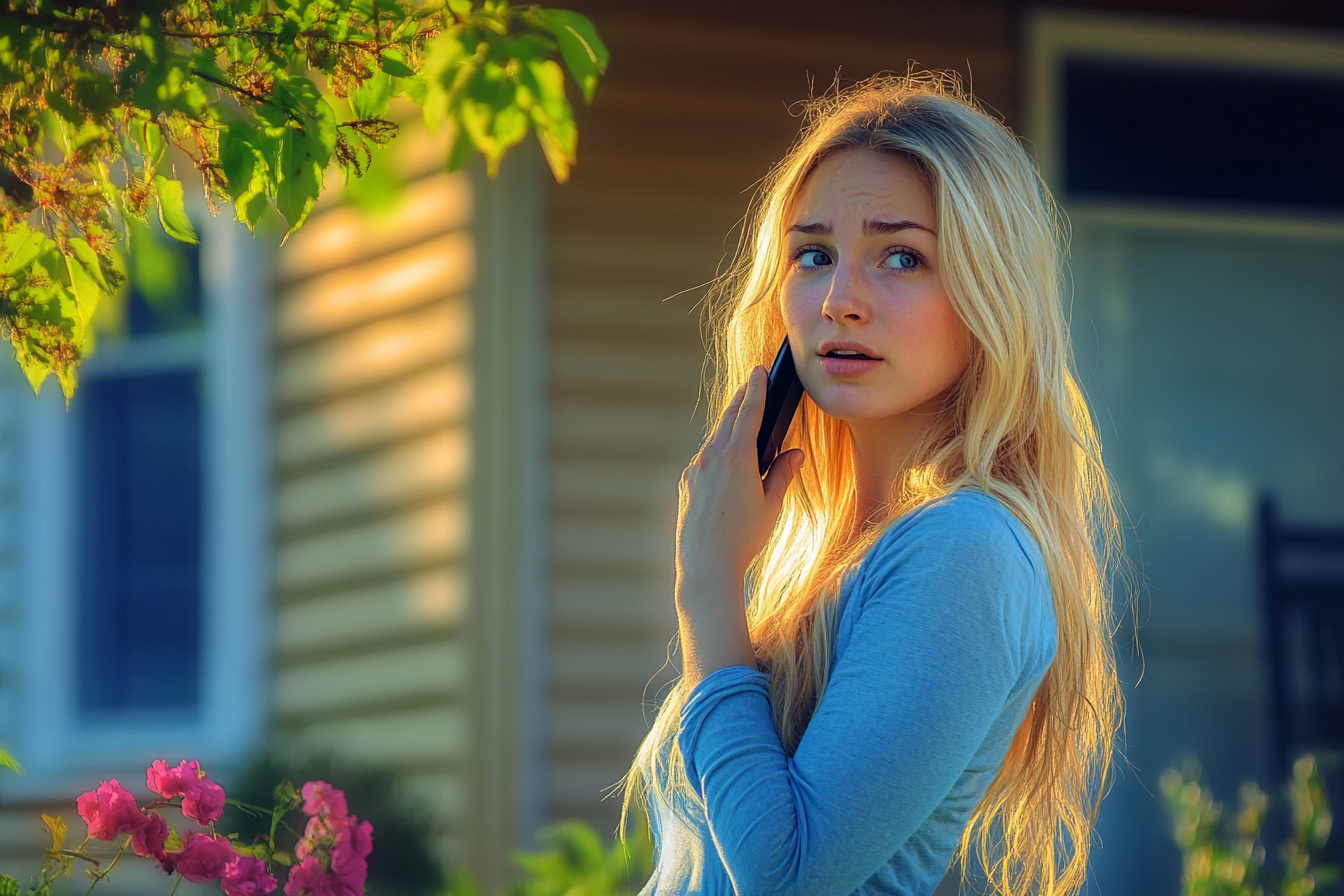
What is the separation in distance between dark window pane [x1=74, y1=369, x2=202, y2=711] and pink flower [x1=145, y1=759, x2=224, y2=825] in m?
4.67

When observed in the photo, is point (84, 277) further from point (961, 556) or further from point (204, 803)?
point (961, 556)

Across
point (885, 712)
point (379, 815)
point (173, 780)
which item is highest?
point (885, 712)

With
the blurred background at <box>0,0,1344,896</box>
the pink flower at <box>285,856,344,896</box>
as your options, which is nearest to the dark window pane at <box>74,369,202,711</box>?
the blurred background at <box>0,0,1344,896</box>

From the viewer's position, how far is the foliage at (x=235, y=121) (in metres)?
1.63

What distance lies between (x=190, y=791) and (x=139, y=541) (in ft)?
16.2

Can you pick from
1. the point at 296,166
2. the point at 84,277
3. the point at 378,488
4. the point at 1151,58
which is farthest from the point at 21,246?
the point at 1151,58

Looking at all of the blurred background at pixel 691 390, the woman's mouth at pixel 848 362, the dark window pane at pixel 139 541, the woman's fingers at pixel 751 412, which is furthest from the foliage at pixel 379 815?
the woman's mouth at pixel 848 362

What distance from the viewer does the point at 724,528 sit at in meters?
1.62

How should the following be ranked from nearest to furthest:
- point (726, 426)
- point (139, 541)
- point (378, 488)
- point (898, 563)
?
point (898, 563)
point (726, 426)
point (378, 488)
point (139, 541)

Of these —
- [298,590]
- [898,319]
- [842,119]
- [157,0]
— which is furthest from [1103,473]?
[298,590]

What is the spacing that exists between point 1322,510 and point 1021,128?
1576 millimetres

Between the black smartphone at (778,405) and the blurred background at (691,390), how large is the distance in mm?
2997

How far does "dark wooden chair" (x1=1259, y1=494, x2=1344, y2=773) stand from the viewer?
480cm

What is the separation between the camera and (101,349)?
20.9 feet
